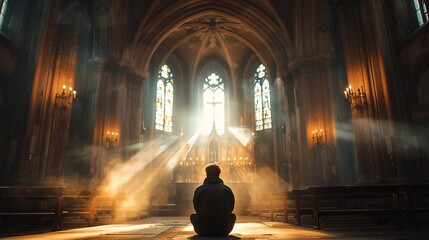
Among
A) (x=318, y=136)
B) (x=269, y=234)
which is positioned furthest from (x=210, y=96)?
(x=269, y=234)

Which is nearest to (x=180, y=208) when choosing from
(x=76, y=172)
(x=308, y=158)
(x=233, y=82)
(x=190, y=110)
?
(x=76, y=172)

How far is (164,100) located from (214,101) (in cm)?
402

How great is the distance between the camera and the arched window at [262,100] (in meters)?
23.9

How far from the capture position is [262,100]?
24.5m

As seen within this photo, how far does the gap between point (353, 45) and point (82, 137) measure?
12317mm

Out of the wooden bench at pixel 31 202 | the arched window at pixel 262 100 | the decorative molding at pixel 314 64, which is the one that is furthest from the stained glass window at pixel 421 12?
the arched window at pixel 262 100

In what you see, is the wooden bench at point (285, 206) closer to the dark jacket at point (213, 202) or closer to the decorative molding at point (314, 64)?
the dark jacket at point (213, 202)

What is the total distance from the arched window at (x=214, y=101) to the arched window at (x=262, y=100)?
9.35 feet

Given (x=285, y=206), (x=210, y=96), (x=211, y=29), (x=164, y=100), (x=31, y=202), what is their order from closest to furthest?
1. (x=31, y=202)
2. (x=285, y=206)
3. (x=211, y=29)
4. (x=164, y=100)
5. (x=210, y=96)

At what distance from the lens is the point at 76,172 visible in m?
15.1

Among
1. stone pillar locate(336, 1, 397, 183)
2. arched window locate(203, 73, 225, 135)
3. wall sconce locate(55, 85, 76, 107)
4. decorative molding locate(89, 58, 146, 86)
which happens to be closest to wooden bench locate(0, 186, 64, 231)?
wall sconce locate(55, 85, 76, 107)

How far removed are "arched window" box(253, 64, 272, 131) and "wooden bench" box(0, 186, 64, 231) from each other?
1686cm

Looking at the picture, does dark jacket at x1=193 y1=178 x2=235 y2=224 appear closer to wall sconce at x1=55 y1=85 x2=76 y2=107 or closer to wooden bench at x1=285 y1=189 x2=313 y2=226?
wooden bench at x1=285 y1=189 x2=313 y2=226

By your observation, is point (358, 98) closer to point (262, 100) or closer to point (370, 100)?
point (370, 100)
